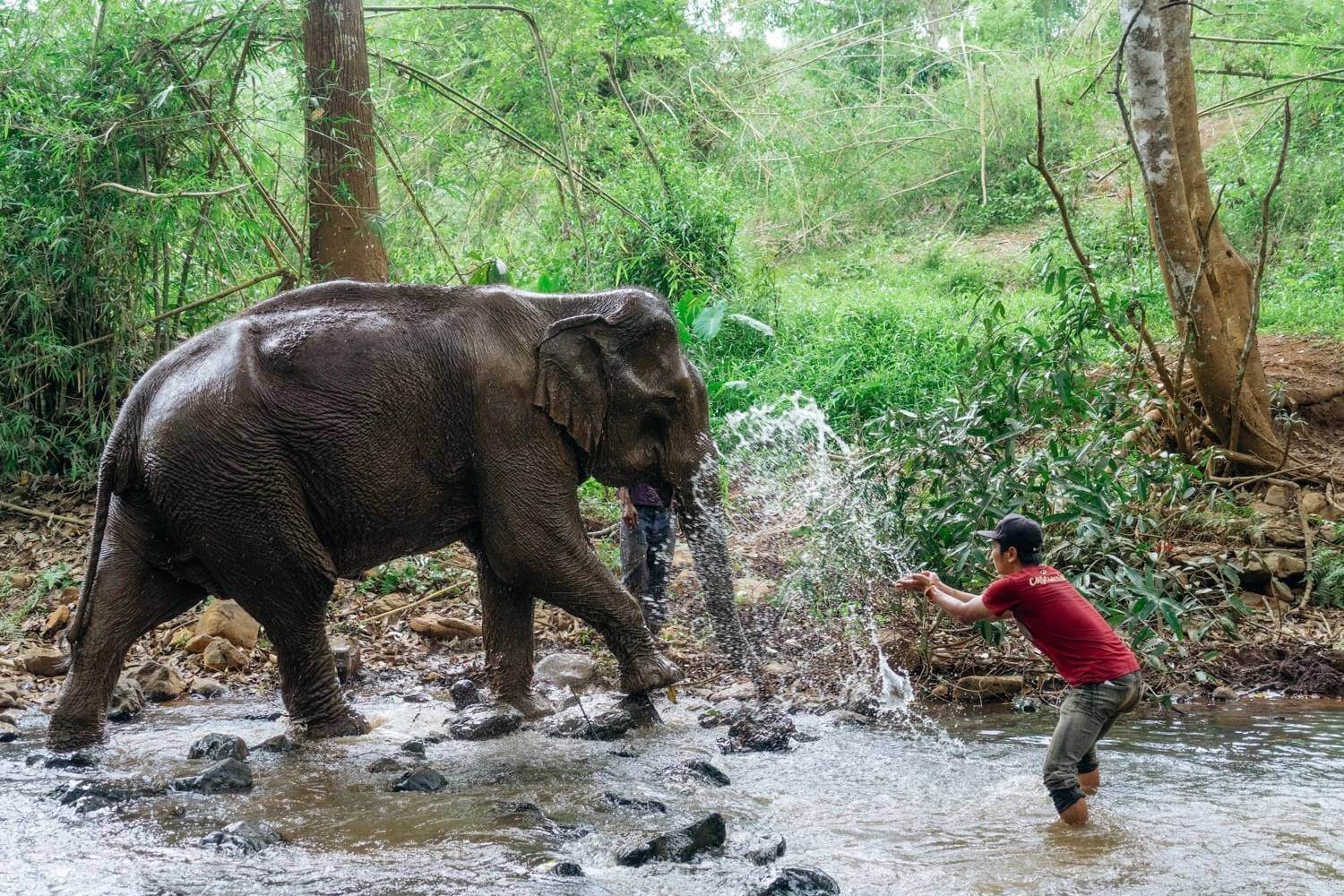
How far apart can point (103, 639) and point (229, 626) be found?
201 centimetres

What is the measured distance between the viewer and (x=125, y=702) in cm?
612

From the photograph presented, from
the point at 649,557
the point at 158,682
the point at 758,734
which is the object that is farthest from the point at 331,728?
the point at 649,557

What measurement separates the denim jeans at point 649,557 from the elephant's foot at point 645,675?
136 cm

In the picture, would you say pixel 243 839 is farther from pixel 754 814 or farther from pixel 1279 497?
pixel 1279 497

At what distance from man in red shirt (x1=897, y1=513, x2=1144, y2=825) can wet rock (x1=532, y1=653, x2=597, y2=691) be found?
2.73 meters

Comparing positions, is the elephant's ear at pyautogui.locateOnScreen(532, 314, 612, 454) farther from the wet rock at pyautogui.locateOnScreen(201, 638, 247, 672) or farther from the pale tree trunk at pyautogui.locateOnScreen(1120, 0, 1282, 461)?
the pale tree trunk at pyautogui.locateOnScreen(1120, 0, 1282, 461)

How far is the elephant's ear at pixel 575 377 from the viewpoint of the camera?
18.7ft

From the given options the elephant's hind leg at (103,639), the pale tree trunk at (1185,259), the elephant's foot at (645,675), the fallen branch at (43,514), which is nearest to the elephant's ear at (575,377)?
the elephant's foot at (645,675)

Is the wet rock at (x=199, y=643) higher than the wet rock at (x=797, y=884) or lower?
lower

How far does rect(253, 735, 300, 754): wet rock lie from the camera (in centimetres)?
540

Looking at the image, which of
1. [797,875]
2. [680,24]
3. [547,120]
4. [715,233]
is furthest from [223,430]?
[680,24]

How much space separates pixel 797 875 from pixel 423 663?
417 cm

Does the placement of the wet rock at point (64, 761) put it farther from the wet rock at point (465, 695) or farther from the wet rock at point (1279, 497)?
the wet rock at point (1279, 497)

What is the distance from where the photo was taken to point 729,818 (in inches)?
172
